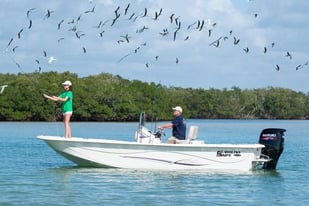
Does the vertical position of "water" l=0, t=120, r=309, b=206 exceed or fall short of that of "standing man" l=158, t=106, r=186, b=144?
it falls short

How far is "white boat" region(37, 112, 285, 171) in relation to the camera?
80.8ft

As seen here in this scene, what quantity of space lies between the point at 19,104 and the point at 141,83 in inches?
850

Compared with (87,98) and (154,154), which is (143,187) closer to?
(154,154)

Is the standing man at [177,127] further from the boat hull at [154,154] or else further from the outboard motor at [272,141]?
the outboard motor at [272,141]

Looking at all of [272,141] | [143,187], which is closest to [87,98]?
[272,141]

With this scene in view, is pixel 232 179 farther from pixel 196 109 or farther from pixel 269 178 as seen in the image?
pixel 196 109

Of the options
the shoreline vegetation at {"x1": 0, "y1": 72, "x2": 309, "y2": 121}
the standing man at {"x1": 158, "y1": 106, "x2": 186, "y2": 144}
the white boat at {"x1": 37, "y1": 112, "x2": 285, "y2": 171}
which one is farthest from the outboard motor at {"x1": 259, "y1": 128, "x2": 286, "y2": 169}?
the shoreline vegetation at {"x1": 0, "y1": 72, "x2": 309, "y2": 121}

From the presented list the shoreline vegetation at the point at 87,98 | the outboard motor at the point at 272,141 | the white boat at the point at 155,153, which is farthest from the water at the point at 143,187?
the shoreline vegetation at the point at 87,98

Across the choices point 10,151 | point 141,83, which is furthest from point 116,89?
point 10,151

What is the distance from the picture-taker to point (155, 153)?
24.7 meters

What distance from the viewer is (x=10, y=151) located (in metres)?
36.9

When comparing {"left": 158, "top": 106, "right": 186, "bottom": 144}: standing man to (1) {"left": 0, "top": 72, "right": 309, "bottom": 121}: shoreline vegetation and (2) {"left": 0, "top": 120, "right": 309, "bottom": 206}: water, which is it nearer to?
(2) {"left": 0, "top": 120, "right": 309, "bottom": 206}: water

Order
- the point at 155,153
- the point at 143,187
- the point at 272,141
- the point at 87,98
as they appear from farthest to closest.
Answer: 1. the point at 87,98
2. the point at 272,141
3. the point at 155,153
4. the point at 143,187

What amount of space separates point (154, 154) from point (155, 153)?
0.04m
